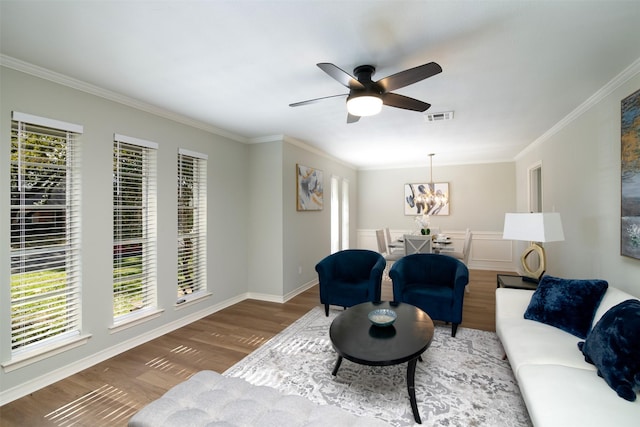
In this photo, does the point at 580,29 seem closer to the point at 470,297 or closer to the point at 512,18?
the point at 512,18

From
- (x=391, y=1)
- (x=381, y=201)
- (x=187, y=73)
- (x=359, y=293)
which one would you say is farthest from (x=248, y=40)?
(x=381, y=201)

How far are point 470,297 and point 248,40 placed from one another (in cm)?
455

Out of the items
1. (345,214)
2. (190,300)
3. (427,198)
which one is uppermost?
(427,198)

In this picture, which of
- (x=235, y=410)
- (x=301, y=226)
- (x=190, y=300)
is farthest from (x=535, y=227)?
(x=190, y=300)

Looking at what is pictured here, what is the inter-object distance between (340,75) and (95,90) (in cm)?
235

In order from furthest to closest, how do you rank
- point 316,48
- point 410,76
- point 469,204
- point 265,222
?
point 469,204 < point 265,222 < point 316,48 < point 410,76

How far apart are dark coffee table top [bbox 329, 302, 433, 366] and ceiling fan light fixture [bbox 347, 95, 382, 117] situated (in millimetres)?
1758

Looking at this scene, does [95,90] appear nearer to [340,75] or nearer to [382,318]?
[340,75]

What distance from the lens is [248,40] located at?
6.27 feet

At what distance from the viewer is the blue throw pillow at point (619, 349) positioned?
1448mm

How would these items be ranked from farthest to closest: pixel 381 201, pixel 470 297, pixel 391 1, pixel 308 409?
pixel 381 201, pixel 470 297, pixel 391 1, pixel 308 409

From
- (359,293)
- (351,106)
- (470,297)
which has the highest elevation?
(351,106)

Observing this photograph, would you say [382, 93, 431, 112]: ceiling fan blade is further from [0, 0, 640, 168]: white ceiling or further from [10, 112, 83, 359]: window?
[10, 112, 83, 359]: window

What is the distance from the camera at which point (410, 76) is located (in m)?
1.88
